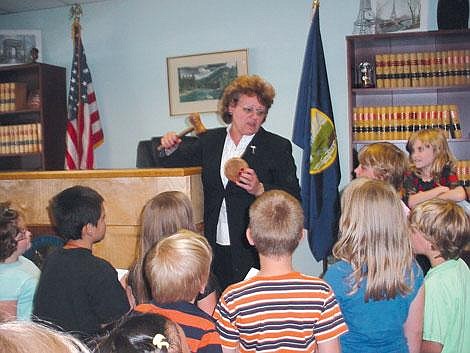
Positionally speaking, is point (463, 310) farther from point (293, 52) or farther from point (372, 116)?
point (293, 52)

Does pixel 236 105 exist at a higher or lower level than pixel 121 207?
higher

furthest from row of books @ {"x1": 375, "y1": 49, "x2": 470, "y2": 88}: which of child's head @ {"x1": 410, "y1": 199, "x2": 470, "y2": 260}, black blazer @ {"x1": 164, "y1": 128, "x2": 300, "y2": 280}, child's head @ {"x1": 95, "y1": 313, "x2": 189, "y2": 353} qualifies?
child's head @ {"x1": 95, "y1": 313, "x2": 189, "y2": 353}

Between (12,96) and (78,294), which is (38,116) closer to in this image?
(12,96)

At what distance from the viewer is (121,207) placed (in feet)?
7.57

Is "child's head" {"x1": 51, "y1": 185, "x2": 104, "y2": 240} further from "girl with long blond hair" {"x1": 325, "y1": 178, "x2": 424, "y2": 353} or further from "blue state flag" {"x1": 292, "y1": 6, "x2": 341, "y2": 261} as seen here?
"blue state flag" {"x1": 292, "y1": 6, "x2": 341, "y2": 261}

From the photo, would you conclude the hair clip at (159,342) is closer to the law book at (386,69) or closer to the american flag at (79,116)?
the law book at (386,69)

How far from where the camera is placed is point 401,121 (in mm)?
4105

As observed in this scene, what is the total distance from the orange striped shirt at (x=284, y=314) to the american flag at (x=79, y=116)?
356 cm

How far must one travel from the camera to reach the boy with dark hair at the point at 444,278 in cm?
176

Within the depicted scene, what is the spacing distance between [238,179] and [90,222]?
2.40 feet

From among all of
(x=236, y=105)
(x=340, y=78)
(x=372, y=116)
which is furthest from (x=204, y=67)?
(x=236, y=105)

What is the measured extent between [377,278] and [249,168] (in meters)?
0.91

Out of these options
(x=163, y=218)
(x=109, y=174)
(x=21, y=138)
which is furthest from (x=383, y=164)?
(x=21, y=138)

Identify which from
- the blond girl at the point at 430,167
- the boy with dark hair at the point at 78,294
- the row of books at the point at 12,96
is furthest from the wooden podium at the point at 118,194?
the row of books at the point at 12,96
